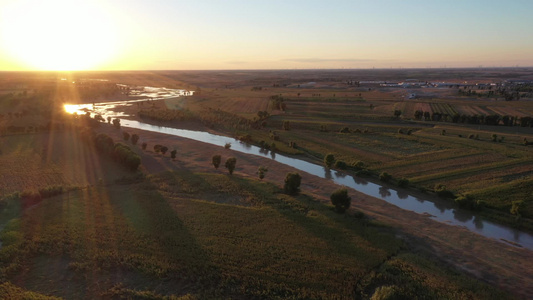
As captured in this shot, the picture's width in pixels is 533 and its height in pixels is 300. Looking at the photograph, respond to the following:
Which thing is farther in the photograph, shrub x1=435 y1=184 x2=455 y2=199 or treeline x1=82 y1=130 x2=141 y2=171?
treeline x1=82 y1=130 x2=141 y2=171

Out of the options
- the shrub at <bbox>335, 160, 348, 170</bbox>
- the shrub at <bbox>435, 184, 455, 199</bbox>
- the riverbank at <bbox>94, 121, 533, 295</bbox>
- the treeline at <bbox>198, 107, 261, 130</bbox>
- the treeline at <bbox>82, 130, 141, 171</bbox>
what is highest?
the treeline at <bbox>198, 107, 261, 130</bbox>

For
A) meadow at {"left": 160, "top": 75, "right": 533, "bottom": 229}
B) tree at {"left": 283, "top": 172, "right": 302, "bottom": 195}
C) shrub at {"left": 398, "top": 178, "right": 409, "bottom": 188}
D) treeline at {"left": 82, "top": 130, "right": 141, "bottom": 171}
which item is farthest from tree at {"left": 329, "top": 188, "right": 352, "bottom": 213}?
treeline at {"left": 82, "top": 130, "right": 141, "bottom": 171}

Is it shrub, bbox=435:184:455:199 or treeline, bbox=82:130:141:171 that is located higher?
treeline, bbox=82:130:141:171

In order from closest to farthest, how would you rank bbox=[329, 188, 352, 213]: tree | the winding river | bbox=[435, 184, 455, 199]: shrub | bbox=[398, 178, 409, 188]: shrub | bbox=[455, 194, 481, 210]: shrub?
1. the winding river
2. bbox=[329, 188, 352, 213]: tree
3. bbox=[455, 194, 481, 210]: shrub
4. bbox=[435, 184, 455, 199]: shrub
5. bbox=[398, 178, 409, 188]: shrub

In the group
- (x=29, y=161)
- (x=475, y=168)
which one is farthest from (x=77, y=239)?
(x=475, y=168)

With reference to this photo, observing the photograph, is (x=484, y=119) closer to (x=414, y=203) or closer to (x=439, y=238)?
(x=414, y=203)

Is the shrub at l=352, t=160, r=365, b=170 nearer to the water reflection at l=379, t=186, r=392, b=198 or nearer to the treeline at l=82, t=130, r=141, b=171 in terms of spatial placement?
the water reflection at l=379, t=186, r=392, b=198

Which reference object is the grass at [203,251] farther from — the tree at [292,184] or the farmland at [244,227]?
the tree at [292,184]
